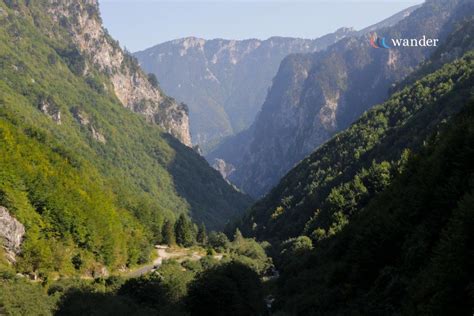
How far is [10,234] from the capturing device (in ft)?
266

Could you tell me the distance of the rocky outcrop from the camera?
79.1 meters

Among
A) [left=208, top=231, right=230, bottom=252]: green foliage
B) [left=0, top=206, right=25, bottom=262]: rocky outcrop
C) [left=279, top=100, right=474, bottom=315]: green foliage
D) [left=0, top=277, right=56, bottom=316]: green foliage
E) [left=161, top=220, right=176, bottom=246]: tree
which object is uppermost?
[left=161, top=220, right=176, bottom=246]: tree

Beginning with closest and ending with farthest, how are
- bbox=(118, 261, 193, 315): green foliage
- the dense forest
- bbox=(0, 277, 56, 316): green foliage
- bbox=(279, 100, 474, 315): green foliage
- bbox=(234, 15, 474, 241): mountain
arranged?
bbox=(279, 100, 474, 315): green foliage
the dense forest
bbox=(0, 277, 56, 316): green foliage
bbox=(118, 261, 193, 315): green foliage
bbox=(234, 15, 474, 241): mountain

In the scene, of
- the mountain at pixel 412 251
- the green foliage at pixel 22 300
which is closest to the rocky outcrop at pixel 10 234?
the green foliage at pixel 22 300

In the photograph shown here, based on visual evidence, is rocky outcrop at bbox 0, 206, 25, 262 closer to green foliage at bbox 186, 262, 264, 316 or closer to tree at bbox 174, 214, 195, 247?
green foliage at bbox 186, 262, 264, 316

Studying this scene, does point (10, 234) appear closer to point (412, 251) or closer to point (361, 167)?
point (412, 251)

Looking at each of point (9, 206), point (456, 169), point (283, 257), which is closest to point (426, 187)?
point (456, 169)

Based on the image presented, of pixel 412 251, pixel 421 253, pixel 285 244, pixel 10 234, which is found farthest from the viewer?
pixel 285 244

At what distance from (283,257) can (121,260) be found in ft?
133

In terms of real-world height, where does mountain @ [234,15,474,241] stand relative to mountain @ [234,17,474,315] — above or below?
above

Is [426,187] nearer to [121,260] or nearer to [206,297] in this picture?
[206,297]

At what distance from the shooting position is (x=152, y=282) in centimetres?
7131

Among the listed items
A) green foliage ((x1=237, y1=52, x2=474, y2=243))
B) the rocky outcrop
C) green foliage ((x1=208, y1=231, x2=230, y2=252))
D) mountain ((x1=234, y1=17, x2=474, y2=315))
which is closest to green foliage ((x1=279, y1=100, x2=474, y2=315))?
mountain ((x1=234, y1=17, x2=474, y2=315))

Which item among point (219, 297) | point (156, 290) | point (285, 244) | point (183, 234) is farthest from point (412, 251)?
point (183, 234)
